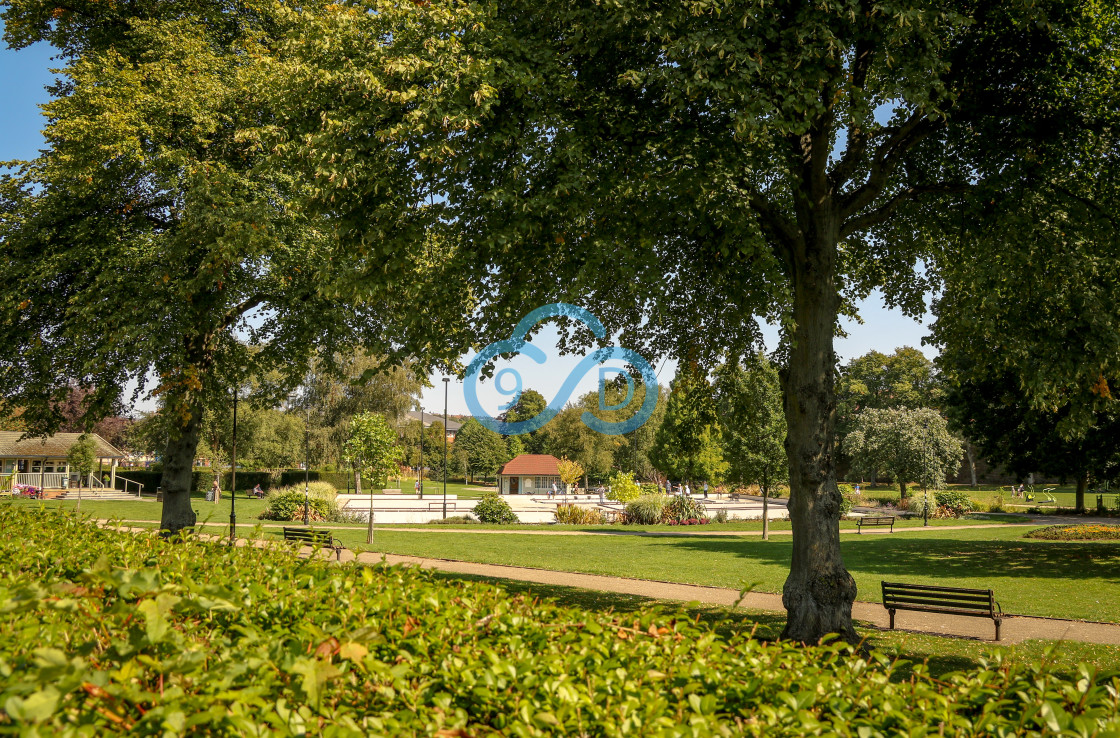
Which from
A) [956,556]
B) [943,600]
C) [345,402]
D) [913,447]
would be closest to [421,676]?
[943,600]

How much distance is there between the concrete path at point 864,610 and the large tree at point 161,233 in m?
5.91

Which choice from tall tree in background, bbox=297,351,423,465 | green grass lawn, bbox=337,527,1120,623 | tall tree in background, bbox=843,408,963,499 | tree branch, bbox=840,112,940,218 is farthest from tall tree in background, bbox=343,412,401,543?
tall tree in background, bbox=843,408,963,499

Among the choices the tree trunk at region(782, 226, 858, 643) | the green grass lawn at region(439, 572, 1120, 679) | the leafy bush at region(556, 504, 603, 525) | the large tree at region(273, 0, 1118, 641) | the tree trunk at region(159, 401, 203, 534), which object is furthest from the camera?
the leafy bush at region(556, 504, 603, 525)

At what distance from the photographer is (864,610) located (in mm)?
13141

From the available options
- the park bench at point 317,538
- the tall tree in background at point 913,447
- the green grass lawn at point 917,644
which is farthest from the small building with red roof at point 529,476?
the green grass lawn at point 917,644

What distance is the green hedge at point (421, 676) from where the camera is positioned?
77.8 inches

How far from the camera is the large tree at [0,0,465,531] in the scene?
1395 cm

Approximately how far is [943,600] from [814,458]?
14.1 feet

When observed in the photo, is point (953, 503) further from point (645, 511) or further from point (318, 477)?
point (318, 477)

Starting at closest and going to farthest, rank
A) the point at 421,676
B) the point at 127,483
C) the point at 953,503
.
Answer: the point at 421,676 < the point at 953,503 < the point at 127,483

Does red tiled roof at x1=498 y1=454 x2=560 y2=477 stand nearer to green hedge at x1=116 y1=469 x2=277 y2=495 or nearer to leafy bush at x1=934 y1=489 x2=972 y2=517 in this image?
green hedge at x1=116 y1=469 x2=277 y2=495

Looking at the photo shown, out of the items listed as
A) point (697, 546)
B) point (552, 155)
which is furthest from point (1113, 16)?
point (697, 546)

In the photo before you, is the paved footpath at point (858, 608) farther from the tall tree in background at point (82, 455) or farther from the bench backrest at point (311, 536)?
the tall tree in background at point (82, 455)

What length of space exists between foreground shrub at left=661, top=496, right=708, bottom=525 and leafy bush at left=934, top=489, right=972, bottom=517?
1726 centimetres
